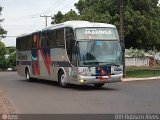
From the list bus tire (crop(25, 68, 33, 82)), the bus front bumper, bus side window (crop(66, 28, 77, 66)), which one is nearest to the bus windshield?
bus side window (crop(66, 28, 77, 66))

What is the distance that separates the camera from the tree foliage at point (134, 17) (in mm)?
38938

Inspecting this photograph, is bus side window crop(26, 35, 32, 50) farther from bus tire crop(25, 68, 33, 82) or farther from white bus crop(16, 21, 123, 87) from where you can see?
white bus crop(16, 21, 123, 87)

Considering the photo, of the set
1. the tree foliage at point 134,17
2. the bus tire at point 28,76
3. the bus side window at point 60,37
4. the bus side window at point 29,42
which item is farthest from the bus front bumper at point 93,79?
the tree foliage at point 134,17

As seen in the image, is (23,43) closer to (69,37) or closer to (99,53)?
(69,37)

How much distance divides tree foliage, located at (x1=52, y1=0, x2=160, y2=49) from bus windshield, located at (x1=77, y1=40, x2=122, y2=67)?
14.7m

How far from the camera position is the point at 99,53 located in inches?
904

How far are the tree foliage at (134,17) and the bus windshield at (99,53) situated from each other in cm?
1474

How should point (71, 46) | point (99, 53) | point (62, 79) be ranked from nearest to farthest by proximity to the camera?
point (99, 53), point (71, 46), point (62, 79)

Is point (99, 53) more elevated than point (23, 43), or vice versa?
point (23, 43)

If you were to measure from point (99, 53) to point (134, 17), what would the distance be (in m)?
16.8

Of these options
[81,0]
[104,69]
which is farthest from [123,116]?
[81,0]

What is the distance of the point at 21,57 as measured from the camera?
109 feet

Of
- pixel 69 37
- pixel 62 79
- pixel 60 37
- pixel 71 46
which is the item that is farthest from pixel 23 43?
pixel 71 46

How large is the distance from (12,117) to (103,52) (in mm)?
10690
